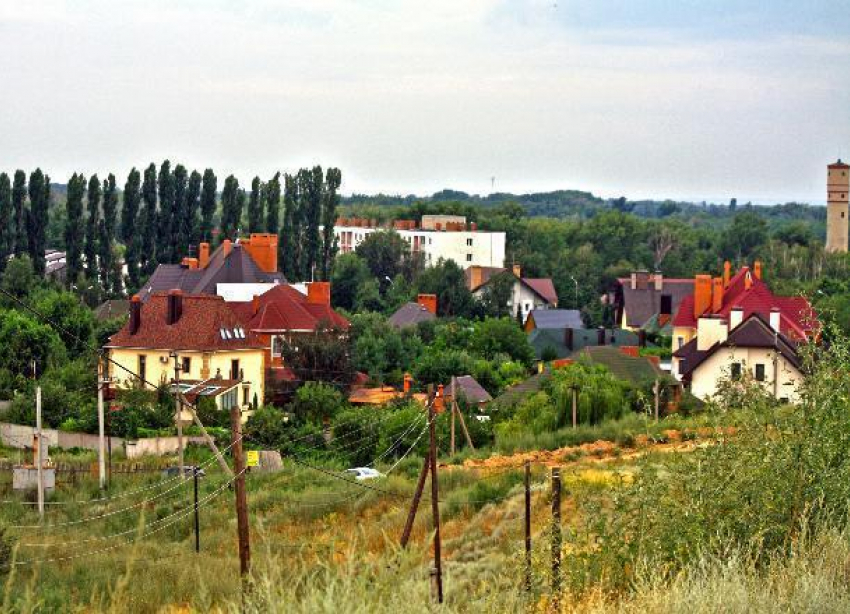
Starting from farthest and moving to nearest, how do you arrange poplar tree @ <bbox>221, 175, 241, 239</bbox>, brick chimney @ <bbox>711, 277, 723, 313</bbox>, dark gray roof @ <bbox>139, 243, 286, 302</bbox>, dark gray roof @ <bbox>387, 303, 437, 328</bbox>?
poplar tree @ <bbox>221, 175, 241, 239</bbox>
dark gray roof @ <bbox>387, 303, 437, 328</bbox>
dark gray roof @ <bbox>139, 243, 286, 302</bbox>
brick chimney @ <bbox>711, 277, 723, 313</bbox>

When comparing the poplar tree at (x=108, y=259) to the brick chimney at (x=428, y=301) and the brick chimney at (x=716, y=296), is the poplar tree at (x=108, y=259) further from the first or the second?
the brick chimney at (x=716, y=296)

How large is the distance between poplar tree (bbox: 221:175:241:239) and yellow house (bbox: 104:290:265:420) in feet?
79.0

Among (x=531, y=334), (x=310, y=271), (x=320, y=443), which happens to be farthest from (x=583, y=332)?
(x=320, y=443)

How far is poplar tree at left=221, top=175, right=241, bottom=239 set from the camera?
212ft

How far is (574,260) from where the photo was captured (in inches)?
3398

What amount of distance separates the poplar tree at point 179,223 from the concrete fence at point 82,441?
29.2 metres

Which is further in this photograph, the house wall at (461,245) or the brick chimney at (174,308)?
the house wall at (461,245)

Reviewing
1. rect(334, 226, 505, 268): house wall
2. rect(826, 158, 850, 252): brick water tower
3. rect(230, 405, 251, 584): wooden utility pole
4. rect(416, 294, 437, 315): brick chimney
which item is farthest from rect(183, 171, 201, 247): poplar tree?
rect(826, 158, 850, 252): brick water tower

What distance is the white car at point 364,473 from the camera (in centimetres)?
2655

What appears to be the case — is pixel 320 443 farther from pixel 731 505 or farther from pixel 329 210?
pixel 329 210

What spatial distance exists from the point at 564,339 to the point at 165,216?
703 inches

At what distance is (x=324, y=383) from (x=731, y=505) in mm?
29042

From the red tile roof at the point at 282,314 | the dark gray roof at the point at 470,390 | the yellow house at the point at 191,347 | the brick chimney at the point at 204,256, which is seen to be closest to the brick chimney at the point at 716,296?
the dark gray roof at the point at 470,390

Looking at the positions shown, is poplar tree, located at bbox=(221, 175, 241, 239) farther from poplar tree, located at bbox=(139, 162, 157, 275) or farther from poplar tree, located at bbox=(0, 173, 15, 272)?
poplar tree, located at bbox=(0, 173, 15, 272)
